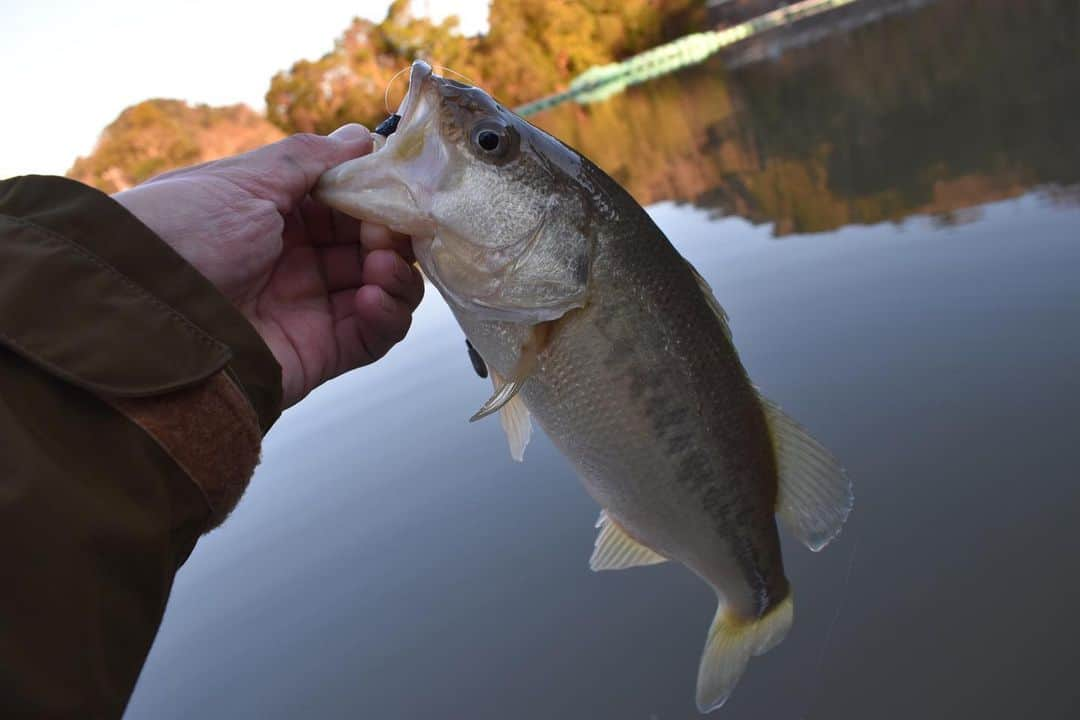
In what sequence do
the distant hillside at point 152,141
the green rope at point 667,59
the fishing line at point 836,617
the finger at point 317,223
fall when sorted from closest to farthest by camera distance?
the finger at point 317,223 < the fishing line at point 836,617 < the green rope at point 667,59 < the distant hillside at point 152,141

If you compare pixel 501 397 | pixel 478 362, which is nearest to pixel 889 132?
pixel 478 362

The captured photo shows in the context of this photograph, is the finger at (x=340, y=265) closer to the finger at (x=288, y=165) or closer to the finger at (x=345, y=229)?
the finger at (x=345, y=229)

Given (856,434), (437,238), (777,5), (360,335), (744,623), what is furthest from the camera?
(777,5)

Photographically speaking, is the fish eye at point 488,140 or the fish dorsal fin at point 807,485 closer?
the fish eye at point 488,140

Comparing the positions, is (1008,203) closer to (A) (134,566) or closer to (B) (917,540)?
(B) (917,540)

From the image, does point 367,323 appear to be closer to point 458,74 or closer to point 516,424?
point 516,424

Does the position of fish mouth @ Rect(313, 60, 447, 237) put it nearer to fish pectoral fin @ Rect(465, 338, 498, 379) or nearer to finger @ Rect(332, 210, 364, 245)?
fish pectoral fin @ Rect(465, 338, 498, 379)

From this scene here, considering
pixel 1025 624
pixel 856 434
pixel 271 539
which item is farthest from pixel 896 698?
pixel 271 539

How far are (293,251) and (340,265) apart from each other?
0.17m

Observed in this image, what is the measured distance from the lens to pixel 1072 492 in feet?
11.8

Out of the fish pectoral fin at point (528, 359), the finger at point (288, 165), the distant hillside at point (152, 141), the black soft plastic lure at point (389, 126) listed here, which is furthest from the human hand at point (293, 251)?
the distant hillside at point (152, 141)

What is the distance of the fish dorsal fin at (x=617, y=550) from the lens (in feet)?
8.02

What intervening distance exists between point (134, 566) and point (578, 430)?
1.19m

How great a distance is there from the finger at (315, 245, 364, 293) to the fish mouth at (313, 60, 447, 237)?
0.57 metres
